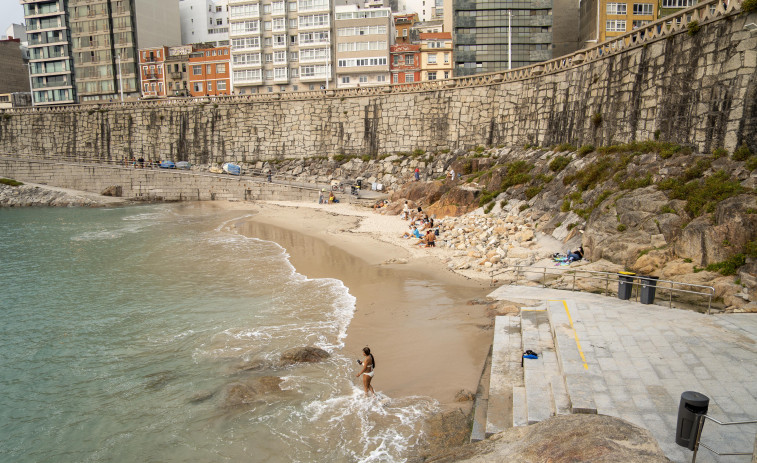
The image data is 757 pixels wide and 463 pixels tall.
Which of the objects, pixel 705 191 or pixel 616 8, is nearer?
pixel 705 191

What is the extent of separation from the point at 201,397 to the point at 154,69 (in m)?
74.3

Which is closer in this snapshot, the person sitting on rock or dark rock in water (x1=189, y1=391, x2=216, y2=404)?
dark rock in water (x1=189, y1=391, x2=216, y2=404)

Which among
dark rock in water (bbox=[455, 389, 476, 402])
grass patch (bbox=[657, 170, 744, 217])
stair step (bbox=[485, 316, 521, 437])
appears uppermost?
grass patch (bbox=[657, 170, 744, 217])

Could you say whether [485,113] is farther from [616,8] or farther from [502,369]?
[502,369]

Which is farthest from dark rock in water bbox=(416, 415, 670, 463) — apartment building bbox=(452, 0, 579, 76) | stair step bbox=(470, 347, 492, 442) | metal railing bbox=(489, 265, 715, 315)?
apartment building bbox=(452, 0, 579, 76)

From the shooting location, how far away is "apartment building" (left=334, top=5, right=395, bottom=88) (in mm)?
63750

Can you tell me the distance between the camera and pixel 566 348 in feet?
37.7

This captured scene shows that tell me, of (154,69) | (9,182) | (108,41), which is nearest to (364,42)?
(154,69)

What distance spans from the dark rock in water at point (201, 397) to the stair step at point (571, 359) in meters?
8.14

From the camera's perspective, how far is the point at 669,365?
34.4 ft

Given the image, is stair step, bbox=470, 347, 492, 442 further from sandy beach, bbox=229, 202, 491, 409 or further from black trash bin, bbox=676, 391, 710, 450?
black trash bin, bbox=676, 391, 710, 450

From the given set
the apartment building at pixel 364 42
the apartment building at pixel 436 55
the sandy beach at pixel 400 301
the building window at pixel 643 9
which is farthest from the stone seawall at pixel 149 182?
the building window at pixel 643 9

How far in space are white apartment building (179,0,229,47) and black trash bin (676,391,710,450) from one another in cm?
9159

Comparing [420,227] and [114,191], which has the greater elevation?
[420,227]
